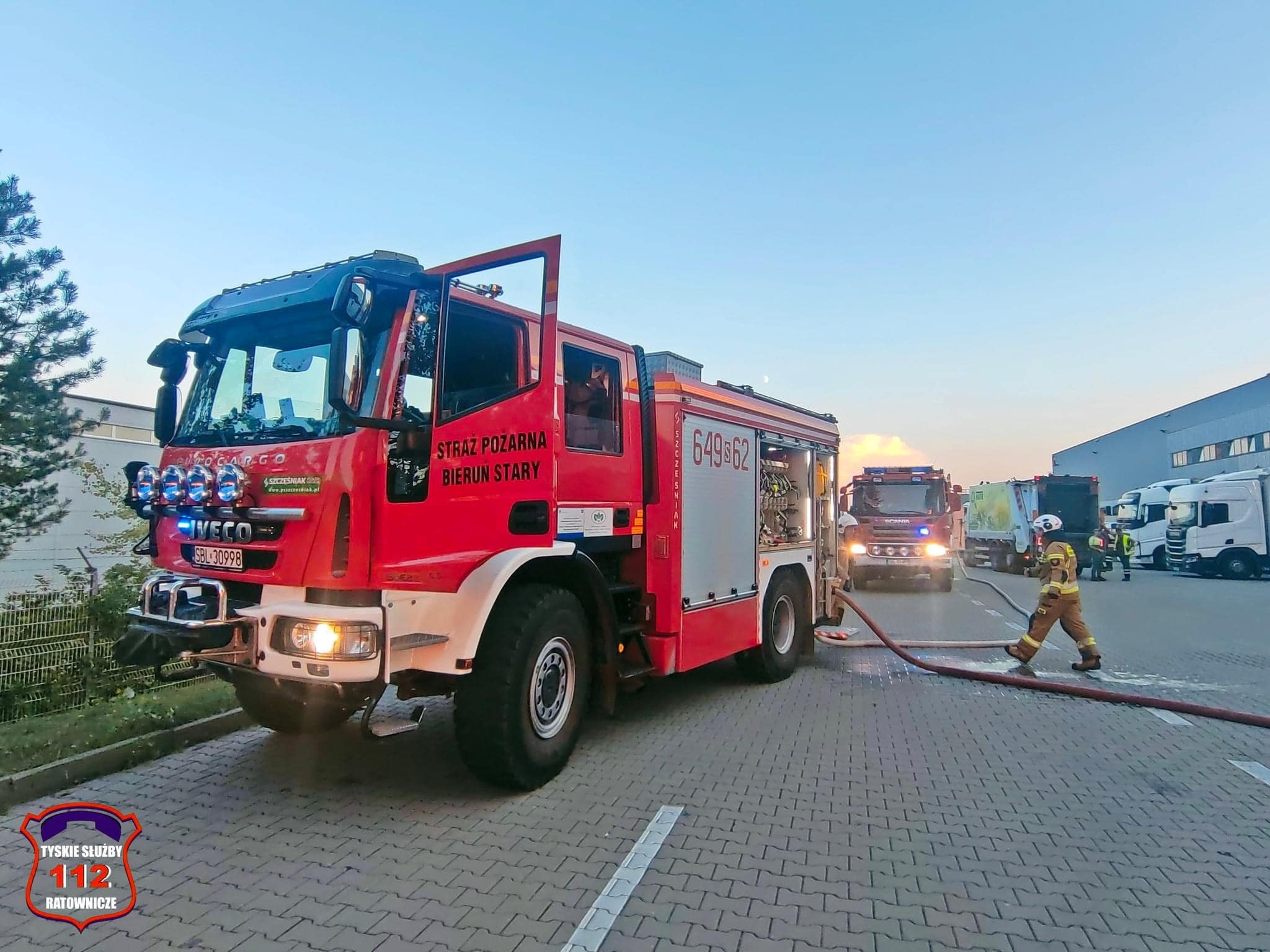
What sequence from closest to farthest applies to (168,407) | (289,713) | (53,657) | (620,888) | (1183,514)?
(620,888) < (168,407) < (289,713) < (53,657) < (1183,514)

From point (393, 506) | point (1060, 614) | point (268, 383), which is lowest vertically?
point (1060, 614)

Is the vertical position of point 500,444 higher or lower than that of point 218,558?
higher

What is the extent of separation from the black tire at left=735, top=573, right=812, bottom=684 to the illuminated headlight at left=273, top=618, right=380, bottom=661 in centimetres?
438

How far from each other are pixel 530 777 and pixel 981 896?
244 cm

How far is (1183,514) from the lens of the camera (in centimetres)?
2511

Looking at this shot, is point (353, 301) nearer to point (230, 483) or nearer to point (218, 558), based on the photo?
point (230, 483)

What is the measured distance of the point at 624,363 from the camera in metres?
6.02

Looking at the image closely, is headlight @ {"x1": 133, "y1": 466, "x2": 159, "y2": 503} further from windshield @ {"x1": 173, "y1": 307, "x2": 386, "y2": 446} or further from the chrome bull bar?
the chrome bull bar

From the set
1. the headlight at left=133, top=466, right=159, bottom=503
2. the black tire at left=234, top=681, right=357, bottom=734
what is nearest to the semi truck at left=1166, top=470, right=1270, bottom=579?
the black tire at left=234, top=681, right=357, bottom=734

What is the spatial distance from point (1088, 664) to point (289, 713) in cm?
788

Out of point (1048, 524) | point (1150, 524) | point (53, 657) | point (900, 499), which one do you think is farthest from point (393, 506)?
point (1150, 524)

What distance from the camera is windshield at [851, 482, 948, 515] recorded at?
1805 cm

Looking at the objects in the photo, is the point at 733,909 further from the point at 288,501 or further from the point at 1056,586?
the point at 1056,586

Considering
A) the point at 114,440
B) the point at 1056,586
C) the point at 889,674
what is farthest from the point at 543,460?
the point at 114,440
